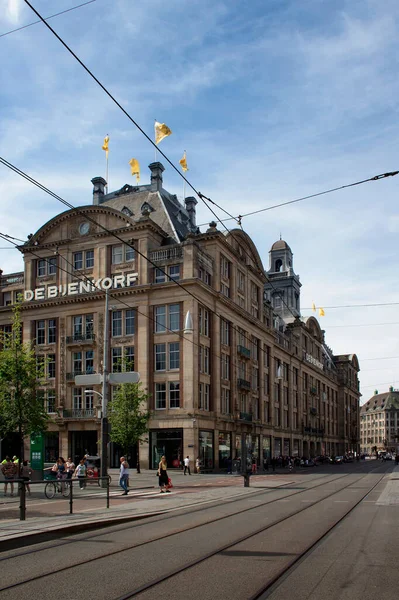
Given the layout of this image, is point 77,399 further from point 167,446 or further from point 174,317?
point 174,317

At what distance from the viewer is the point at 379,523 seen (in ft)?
53.3

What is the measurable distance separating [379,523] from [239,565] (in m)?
7.36

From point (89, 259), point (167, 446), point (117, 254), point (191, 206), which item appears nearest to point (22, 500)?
point (167, 446)

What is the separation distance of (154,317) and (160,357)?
11.1 feet

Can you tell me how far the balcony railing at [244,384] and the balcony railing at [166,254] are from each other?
586 inches

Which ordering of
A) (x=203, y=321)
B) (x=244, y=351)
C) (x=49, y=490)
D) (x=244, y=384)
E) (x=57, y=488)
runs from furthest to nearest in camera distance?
(x=244, y=351) < (x=244, y=384) < (x=203, y=321) < (x=49, y=490) < (x=57, y=488)

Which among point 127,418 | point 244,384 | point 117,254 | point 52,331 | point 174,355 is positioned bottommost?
point 127,418

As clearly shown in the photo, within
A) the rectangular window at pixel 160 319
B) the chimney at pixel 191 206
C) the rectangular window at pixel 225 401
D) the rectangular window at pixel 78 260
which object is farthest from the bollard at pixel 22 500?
the chimney at pixel 191 206

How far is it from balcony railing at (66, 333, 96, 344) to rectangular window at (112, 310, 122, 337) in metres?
1.99

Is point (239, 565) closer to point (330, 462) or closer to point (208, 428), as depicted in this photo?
point (208, 428)

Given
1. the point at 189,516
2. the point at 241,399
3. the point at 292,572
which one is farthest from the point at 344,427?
the point at 292,572

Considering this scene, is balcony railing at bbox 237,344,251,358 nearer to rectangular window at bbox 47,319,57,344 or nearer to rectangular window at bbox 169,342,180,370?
rectangular window at bbox 169,342,180,370

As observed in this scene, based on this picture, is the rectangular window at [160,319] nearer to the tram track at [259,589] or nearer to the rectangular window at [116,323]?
the rectangular window at [116,323]

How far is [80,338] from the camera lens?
57469 mm
